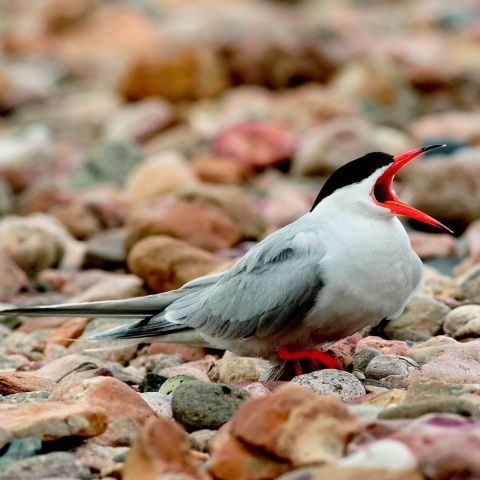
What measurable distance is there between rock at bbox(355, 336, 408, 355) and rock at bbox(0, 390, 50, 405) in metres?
1.18

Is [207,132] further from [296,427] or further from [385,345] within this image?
[296,427]

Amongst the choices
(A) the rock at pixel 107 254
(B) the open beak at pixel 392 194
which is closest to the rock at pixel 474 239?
(A) the rock at pixel 107 254

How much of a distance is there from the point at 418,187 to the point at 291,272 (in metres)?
3.55

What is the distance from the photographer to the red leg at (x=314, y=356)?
4062 mm

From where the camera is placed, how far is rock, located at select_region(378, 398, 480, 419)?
304 cm

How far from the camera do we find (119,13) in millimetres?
19812

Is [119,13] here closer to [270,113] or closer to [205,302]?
[270,113]

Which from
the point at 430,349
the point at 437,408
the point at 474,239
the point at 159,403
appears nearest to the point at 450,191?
the point at 474,239

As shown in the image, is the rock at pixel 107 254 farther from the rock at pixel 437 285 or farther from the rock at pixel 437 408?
the rock at pixel 437 408

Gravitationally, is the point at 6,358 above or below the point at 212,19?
Result: above

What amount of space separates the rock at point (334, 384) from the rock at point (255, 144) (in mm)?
5695

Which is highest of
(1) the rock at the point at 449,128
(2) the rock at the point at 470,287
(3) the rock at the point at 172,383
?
(3) the rock at the point at 172,383

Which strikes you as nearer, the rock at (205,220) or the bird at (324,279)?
the bird at (324,279)

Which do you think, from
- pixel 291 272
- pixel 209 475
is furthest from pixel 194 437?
pixel 291 272
